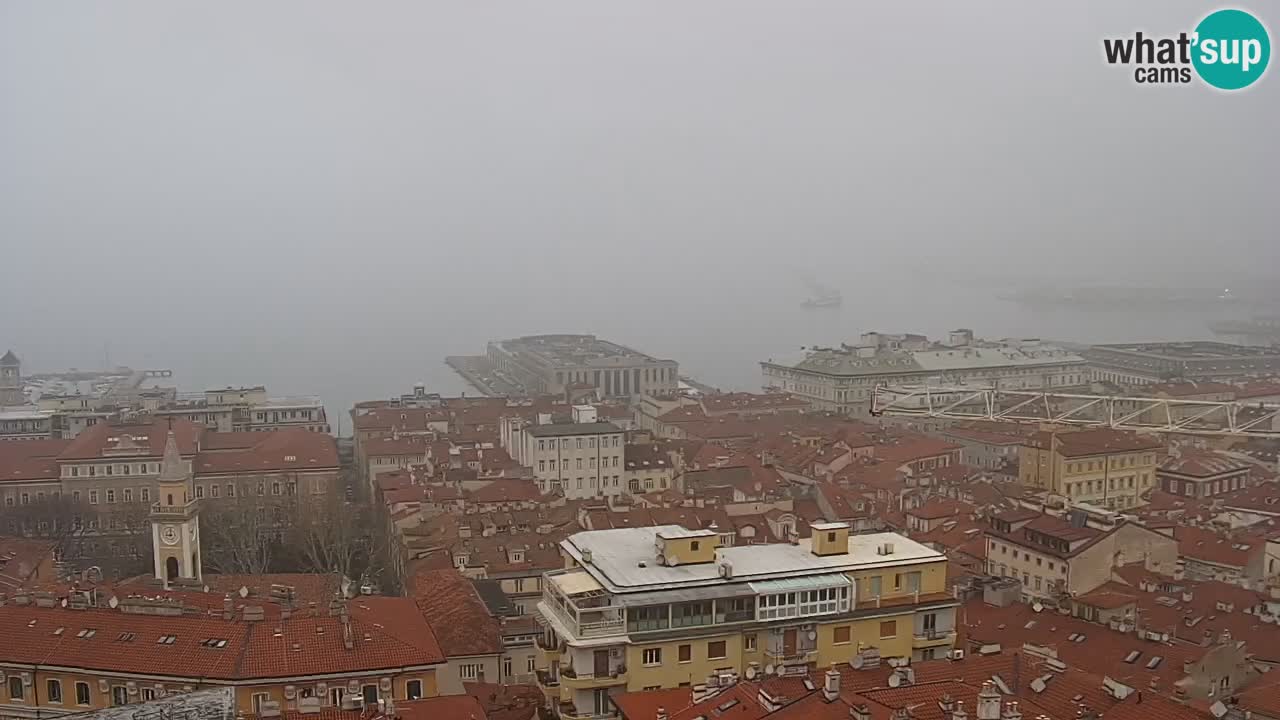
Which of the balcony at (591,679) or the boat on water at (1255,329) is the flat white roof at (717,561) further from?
the boat on water at (1255,329)

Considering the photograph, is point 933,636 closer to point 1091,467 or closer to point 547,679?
point 547,679

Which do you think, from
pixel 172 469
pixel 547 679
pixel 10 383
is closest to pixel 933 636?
pixel 547 679

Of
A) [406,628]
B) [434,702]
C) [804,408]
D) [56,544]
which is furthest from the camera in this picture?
[804,408]

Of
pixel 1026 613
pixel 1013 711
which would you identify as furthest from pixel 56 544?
pixel 1013 711

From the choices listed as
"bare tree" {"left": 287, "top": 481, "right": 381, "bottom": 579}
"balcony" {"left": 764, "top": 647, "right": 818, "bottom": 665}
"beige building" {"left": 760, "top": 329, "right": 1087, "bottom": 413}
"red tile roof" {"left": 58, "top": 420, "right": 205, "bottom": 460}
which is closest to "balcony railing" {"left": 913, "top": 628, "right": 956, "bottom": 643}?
"balcony" {"left": 764, "top": 647, "right": 818, "bottom": 665}

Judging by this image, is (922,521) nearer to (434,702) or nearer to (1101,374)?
(434,702)
